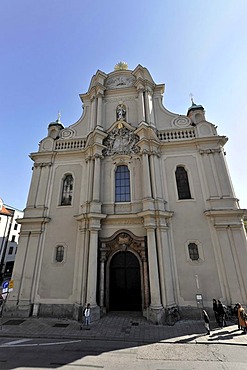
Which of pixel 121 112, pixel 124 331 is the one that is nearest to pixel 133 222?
pixel 124 331

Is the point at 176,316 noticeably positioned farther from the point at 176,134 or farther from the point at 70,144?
the point at 70,144

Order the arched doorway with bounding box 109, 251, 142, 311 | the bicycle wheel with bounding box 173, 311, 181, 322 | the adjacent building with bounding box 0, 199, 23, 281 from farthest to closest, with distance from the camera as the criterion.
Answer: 1. the adjacent building with bounding box 0, 199, 23, 281
2. the arched doorway with bounding box 109, 251, 142, 311
3. the bicycle wheel with bounding box 173, 311, 181, 322

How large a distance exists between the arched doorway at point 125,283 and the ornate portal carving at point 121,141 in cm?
831

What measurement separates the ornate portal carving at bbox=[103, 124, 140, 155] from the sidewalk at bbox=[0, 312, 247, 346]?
12.0 meters

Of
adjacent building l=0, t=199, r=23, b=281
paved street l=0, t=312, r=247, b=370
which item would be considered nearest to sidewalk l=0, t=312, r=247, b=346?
paved street l=0, t=312, r=247, b=370

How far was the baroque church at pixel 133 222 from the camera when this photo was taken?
12.0 meters

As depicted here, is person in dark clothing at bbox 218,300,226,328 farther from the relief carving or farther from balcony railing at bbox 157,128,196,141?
the relief carving

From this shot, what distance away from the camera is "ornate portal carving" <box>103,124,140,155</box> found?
53.7 ft

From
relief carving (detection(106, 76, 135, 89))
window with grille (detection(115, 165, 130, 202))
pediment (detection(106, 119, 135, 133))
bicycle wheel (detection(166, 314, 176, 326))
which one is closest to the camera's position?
bicycle wheel (detection(166, 314, 176, 326))

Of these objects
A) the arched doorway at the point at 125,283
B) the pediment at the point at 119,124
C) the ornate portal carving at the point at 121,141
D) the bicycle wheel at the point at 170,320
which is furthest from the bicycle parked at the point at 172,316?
the pediment at the point at 119,124

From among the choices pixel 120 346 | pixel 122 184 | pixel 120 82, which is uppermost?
pixel 120 82

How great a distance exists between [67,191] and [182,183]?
9.65m

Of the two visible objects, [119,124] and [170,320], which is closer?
[170,320]

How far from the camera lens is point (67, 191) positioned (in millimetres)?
16312
